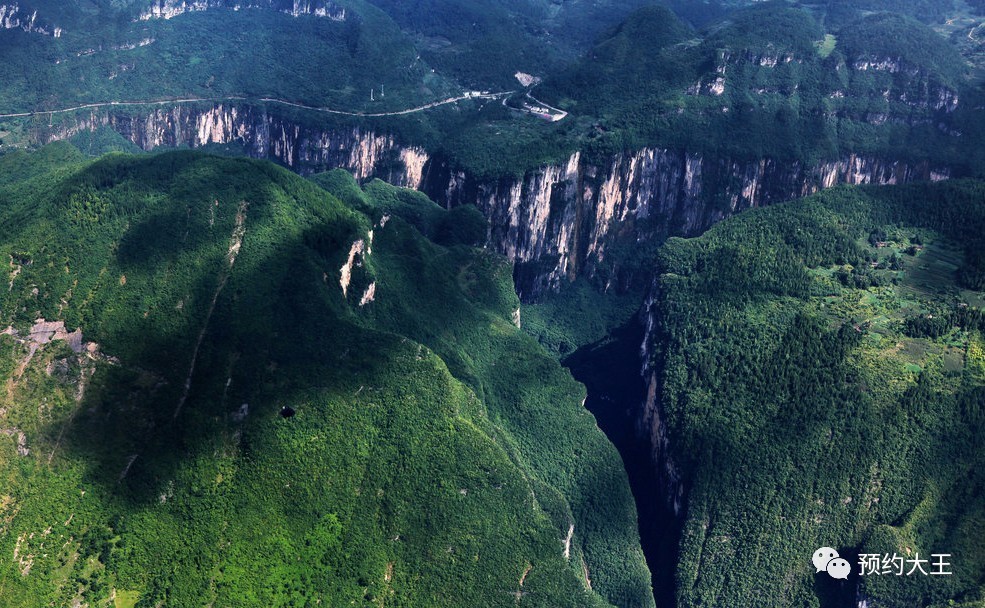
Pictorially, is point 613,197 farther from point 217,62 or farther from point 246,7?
point 246,7

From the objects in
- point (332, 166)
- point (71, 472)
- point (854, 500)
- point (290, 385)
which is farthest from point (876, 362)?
point (332, 166)

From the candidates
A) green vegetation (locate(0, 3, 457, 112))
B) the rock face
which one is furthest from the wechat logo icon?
green vegetation (locate(0, 3, 457, 112))

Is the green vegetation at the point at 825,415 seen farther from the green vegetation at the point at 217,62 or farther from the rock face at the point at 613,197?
the green vegetation at the point at 217,62

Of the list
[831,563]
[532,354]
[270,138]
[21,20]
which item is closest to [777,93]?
[532,354]

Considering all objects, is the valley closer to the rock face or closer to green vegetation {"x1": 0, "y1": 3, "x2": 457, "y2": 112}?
the rock face

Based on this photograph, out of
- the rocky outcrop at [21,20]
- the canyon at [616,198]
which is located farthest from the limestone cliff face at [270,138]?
the rocky outcrop at [21,20]

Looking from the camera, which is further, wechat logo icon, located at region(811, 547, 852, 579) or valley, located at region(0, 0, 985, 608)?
wechat logo icon, located at region(811, 547, 852, 579)
